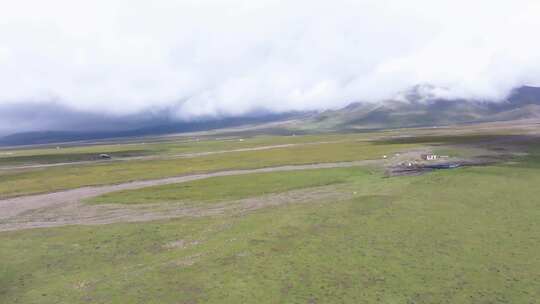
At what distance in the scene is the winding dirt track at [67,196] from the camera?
50.3m

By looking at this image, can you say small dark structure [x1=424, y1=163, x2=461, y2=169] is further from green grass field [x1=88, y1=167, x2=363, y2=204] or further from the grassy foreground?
the grassy foreground

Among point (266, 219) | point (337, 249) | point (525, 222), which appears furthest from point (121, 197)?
point (525, 222)

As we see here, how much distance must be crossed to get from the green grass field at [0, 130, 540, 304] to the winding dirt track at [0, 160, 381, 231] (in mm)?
12706

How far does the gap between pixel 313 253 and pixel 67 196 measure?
48.0 metres

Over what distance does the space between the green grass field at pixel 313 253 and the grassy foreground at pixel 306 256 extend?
0.09 m

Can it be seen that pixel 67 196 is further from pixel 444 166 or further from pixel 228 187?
pixel 444 166

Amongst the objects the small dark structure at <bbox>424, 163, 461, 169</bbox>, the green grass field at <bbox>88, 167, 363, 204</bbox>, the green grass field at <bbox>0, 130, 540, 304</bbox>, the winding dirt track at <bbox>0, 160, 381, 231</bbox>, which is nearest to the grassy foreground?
the green grass field at <bbox>0, 130, 540, 304</bbox>

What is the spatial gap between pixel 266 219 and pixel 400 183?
2363 centimetres

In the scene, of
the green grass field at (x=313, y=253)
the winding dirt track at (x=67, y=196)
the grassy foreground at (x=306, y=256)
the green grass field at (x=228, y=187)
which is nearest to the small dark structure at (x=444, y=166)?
the winding dirt track at (x=67, y=196)

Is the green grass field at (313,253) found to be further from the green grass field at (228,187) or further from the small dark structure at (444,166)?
the small dark structure at (444,166)

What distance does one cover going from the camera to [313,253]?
28.9 m

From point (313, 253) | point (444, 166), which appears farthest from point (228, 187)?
point (444, 166)

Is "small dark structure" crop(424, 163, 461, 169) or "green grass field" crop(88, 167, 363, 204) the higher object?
"green grass field" crop(88, 167, 363, 204)

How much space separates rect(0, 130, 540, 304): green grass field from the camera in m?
22.8
